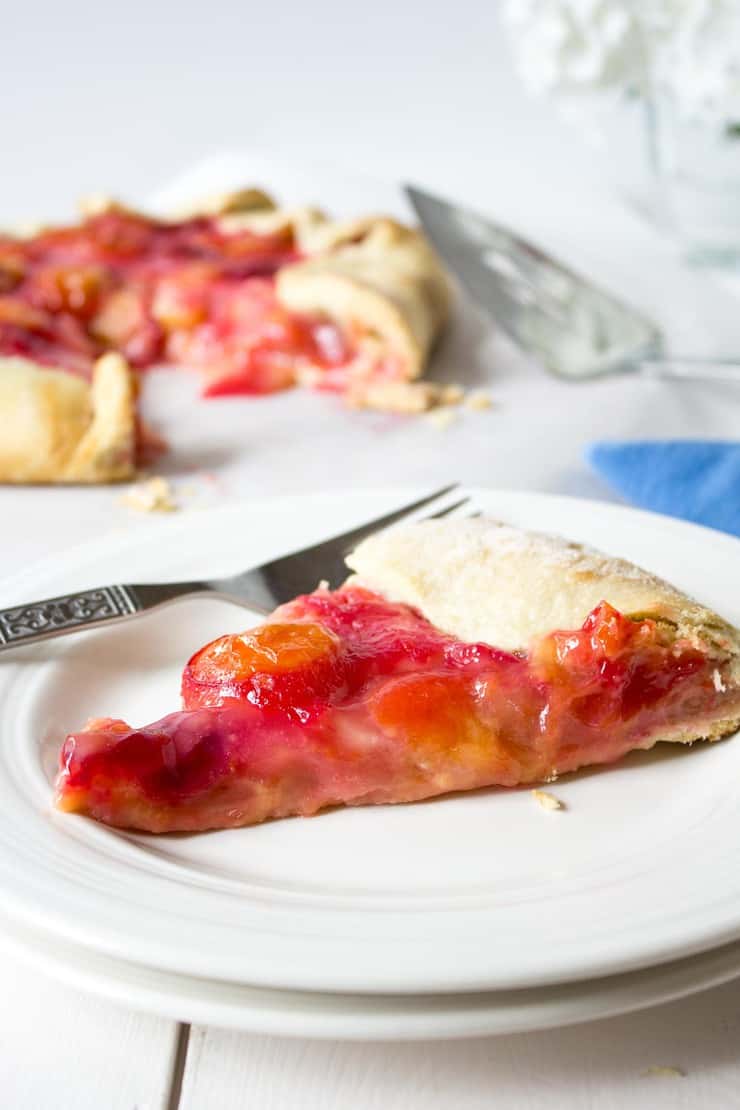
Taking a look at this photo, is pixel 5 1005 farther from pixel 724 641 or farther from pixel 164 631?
pixel 724 641

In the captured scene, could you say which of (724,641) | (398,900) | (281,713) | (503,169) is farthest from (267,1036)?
(503,169)

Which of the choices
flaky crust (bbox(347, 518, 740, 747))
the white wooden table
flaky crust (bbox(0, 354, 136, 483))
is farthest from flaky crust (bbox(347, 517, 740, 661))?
flaky crust (bbox(0, 354, 136, 483))

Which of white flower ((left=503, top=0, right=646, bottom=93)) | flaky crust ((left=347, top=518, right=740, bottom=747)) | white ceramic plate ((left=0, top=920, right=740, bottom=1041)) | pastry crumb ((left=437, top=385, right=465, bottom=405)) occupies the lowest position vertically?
pastry crumb ((left=437, top=385, right=465, bottom=405))

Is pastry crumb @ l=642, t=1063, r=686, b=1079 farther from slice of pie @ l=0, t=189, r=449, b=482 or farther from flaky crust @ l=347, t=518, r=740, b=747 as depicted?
slice of pie @ l=0, t=189, r=449, b=482

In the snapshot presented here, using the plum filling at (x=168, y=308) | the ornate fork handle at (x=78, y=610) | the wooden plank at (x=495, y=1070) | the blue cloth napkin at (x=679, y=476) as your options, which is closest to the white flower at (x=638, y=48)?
the plum filling at (x=168, y=308)

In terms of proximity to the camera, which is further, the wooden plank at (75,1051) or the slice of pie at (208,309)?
the slice of pie at (208,309)

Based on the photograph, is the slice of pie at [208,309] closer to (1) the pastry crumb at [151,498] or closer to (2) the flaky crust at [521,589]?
(1) the pastry crumb at [151,498]
